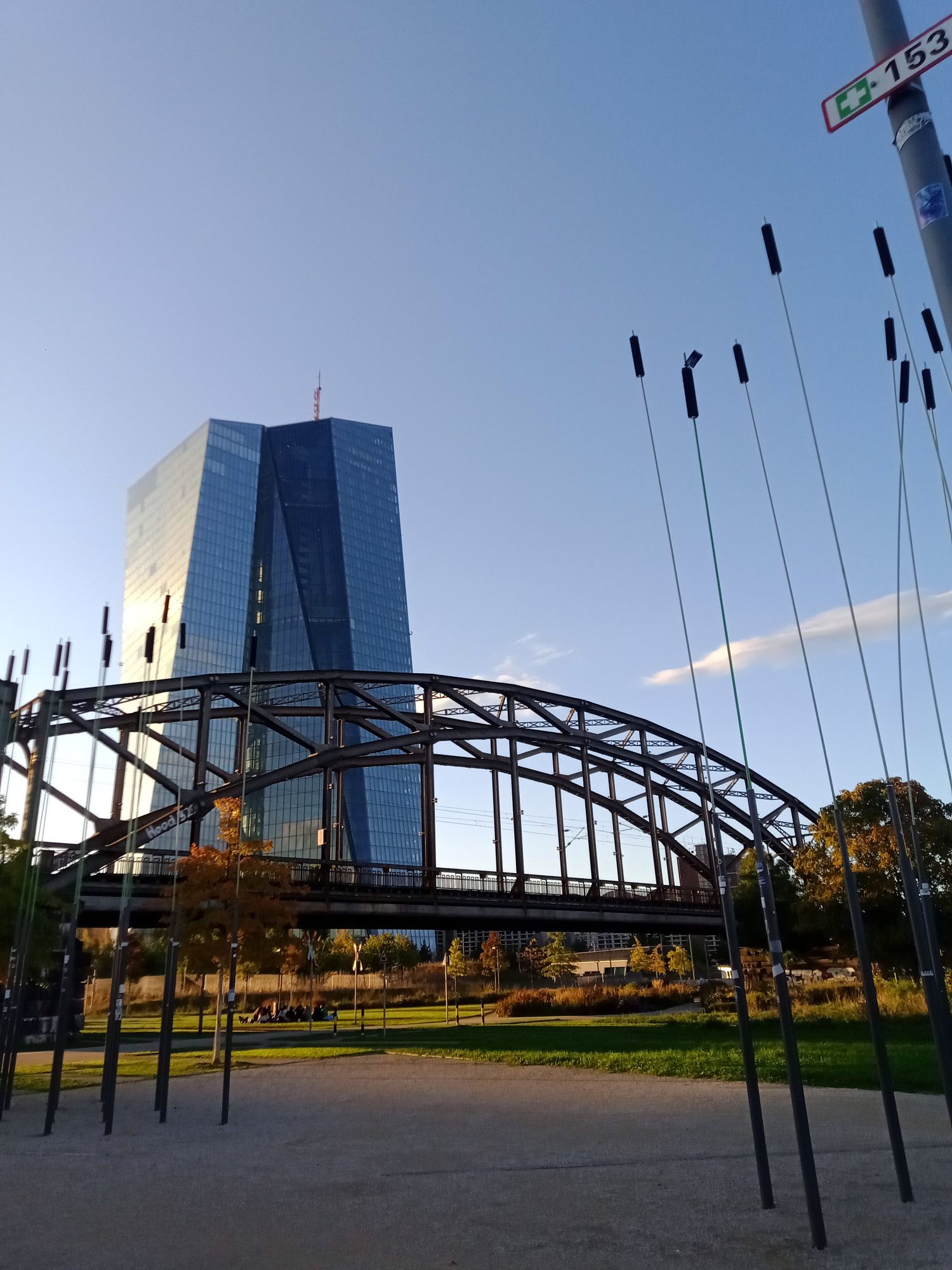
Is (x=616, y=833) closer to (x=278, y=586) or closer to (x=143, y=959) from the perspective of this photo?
(x=143, y=959)

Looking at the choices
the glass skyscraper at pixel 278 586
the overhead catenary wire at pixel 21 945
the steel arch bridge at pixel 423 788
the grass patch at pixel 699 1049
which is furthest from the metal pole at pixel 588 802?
the glass skyscraper at pixel 278 586

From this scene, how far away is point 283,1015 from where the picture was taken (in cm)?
6681

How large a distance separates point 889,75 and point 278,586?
17561 cm

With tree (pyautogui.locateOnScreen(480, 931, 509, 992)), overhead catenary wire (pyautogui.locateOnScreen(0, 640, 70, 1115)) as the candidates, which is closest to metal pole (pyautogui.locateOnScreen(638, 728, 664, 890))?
tree (pyautogui.locateOnScreen(480, 931, 509, 992))

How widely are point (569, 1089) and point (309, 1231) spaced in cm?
1178

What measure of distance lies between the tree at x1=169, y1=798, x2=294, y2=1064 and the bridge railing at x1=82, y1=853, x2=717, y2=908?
31.8 ft

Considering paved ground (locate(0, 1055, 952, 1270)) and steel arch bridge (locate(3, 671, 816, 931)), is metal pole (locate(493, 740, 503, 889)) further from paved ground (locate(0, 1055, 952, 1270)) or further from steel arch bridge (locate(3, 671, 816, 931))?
paved ground (locate(0, 1055, 952, 1270))

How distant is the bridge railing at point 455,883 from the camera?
48.7 metres

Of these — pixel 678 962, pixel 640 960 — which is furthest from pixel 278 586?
pixel 678 962

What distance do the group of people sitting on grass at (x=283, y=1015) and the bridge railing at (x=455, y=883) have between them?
11.2 metres

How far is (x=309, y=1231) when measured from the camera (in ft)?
26.4

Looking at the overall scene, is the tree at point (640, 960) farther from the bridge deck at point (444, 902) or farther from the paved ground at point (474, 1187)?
the paved ground at point (474, 1187)

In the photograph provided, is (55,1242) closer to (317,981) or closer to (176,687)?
(176,687)

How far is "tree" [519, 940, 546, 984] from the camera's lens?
298 ft
